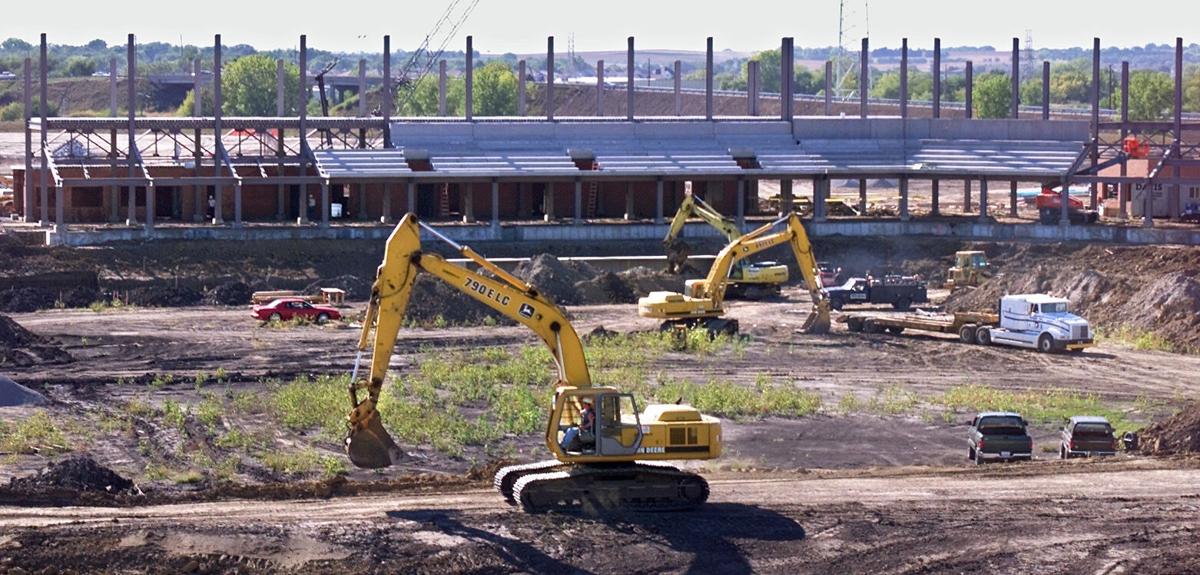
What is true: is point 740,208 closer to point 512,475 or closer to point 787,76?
point 787,76

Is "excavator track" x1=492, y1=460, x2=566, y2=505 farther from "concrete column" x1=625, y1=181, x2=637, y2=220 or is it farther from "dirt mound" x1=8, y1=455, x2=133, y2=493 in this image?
"concrete column" x1=625, y1=181, x2=637, y2=220

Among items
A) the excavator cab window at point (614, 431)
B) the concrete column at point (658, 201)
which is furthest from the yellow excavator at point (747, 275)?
the excavator cab window at point (614, 431)

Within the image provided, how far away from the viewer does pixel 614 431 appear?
2666 cm

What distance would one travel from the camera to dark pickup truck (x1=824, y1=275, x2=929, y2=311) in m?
58.0

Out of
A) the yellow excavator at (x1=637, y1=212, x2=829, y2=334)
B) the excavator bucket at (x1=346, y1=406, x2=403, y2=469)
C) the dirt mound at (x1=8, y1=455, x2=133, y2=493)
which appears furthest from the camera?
the yellow excavator at (x1=637, y1=212, x2=829, y2=334)

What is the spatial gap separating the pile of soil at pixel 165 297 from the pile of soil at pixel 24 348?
31.7ft

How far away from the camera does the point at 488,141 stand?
7612 cm

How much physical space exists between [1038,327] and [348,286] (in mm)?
23234

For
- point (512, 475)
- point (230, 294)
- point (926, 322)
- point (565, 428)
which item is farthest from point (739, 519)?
point (230, 294)

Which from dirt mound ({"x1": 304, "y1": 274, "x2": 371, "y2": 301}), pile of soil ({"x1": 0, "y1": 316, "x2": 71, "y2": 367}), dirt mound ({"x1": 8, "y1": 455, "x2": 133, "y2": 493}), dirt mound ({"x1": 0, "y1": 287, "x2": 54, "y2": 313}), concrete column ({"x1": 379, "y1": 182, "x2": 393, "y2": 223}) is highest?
concrete column ({"x1": 379, "y1": 182, "x2": 393, "y2": 223})

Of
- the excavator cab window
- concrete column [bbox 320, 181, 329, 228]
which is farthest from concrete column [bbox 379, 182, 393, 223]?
the excavator cab window

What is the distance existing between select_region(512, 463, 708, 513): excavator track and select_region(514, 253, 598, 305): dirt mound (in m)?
30.8

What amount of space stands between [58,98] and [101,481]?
12590 centimetres

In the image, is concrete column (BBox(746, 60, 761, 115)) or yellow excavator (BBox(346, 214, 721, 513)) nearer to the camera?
yellow excavator (BBox(346, 214, 721, 513))
